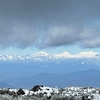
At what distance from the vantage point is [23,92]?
47.8 metres

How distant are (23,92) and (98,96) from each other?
13.4 meters

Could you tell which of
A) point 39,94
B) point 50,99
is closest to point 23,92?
point 39,94

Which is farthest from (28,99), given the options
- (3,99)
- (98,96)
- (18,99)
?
(98,96)

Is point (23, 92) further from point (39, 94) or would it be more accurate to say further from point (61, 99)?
point (61, 99)

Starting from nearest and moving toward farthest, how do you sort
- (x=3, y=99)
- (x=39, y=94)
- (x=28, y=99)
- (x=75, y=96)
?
(x=3, y=99) < (x=28, y=99) < (x=75, y=96) < (x=39, y=94)

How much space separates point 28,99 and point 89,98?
361 inches

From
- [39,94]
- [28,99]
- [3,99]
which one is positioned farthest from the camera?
[39,94]

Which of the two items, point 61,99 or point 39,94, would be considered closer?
point 61,99

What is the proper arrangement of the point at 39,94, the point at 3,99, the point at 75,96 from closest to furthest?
the point at 3,99, the point at 75,96, the point at 39,94

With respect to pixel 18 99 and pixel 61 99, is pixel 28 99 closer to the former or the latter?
pixel 18 99

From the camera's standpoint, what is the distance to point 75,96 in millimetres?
41906

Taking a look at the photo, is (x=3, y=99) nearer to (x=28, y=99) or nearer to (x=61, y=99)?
(x=28, y=99)

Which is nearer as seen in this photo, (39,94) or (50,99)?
(50,99)

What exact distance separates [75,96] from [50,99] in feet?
14.2
